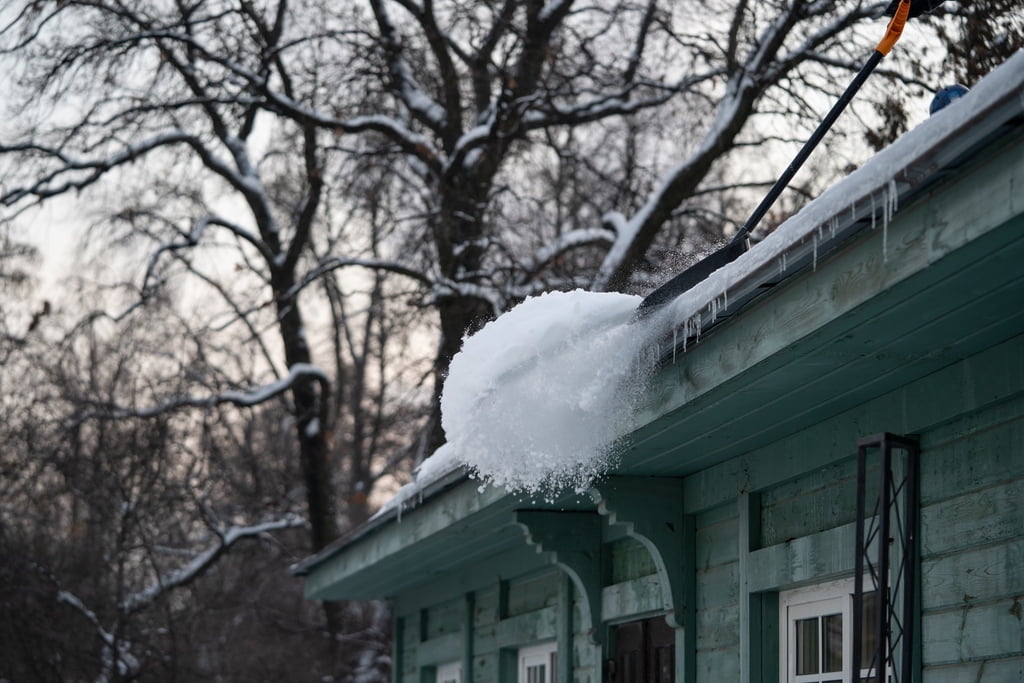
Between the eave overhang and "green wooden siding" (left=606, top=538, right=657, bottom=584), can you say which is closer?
the eave overhang

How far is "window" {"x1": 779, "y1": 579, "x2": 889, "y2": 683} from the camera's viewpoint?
14.7 ft

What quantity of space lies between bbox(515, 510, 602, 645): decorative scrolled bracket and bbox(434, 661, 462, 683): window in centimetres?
276

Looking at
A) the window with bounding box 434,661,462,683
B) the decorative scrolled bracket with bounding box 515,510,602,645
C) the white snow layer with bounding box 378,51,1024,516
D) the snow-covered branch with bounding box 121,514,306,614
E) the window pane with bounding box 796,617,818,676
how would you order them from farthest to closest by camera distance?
the snow-covered branch with bounding box 121,514,306,614, the window with bounding box 434,661,462,683, the decorative scrolled bracket with bounding box 515,510,602,645, the window pane with bounding box 796,617,818,676, the white snow layer with bounding box 378,51,1024,516

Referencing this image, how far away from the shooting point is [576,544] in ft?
21.4

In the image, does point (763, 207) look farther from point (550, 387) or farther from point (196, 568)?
point (196, 568)

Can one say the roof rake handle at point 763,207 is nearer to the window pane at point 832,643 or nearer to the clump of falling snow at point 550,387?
the clump of falling snow at point 550,387

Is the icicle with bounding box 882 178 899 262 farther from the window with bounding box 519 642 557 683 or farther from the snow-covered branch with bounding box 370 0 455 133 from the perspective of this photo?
the snow-covered branch with bounding box 370 0 455 133

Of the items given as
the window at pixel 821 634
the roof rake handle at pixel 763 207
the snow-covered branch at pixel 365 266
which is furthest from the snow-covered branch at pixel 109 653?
→ the roof rake handle at pixel 763 207

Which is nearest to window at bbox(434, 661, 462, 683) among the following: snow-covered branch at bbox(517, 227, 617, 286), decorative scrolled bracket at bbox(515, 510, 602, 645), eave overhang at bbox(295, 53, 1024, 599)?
decorative scrolled bracket at bbox(515, 510, 602, 645)

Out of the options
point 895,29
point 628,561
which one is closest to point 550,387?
point 895,29

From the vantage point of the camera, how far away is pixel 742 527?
5.21 meters

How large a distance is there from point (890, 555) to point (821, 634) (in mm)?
653

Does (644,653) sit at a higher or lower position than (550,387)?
lower

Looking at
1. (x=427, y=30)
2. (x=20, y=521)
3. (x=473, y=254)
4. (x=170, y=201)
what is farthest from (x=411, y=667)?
(x=20, y=521)
